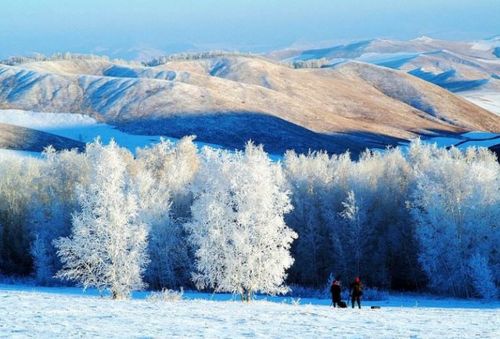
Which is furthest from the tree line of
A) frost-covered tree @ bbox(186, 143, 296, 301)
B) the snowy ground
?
the snowy ground

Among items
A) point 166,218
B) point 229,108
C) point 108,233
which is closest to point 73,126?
point 229,108

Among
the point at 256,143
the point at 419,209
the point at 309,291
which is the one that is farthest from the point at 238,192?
the point at 256,143

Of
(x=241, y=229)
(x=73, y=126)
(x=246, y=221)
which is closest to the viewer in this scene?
(x=246, y=221)

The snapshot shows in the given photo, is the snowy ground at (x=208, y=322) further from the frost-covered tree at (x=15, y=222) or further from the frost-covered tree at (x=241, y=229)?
the frost-covered tree at (x=15, y=222)

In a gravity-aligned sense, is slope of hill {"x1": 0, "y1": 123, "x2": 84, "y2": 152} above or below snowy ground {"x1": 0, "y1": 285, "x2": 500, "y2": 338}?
above

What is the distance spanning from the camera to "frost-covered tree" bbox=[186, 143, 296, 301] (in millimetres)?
36000

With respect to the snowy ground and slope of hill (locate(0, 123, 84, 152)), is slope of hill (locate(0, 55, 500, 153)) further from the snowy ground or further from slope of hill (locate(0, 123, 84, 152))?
the snowy ground

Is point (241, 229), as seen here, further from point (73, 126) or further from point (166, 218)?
point (73, 126)

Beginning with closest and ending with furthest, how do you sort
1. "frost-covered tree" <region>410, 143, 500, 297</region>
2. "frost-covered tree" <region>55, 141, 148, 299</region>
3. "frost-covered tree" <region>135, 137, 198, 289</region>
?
"frost-covered tree" <region>55, 141, 148, 299</region> < "frost-covered tree" <region>135, 137, 198, 289</region> < "frost-covered tree" <region>410, 143, 500, 297</region>

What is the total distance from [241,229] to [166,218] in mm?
13302

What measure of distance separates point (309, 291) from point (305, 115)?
109m

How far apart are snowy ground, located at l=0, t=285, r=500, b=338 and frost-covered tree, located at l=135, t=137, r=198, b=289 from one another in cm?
1851

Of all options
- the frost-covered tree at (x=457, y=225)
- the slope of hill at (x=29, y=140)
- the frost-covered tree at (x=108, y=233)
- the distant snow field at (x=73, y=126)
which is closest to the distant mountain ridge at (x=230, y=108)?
the distant snow field at (x=73, y=126)

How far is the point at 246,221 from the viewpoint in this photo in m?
35.9
